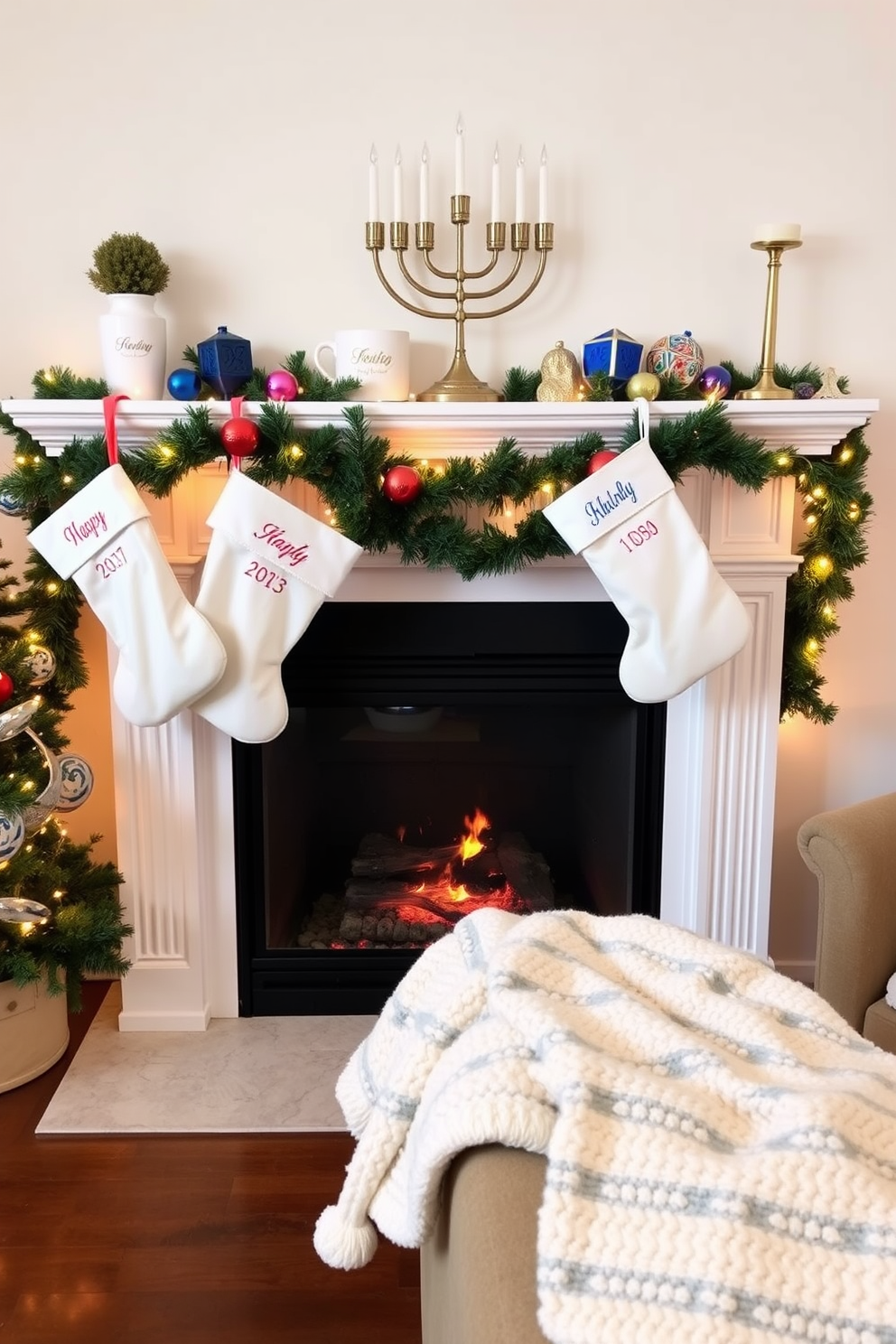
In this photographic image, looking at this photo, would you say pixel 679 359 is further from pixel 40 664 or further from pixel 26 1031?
pixel 26 1031

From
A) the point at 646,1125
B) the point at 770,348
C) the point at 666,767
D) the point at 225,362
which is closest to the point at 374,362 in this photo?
the point at 225,362

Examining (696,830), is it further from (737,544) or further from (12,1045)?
(12,1045)

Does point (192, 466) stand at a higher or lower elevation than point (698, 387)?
lower

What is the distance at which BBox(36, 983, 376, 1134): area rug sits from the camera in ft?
6.45

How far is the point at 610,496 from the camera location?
1919 mm

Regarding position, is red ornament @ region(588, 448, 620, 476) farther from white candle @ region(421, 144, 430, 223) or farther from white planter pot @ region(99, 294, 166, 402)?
white planter pot @ region(99, 294, 166, 402)

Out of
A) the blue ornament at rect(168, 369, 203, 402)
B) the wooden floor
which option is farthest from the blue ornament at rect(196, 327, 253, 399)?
the wooden floor

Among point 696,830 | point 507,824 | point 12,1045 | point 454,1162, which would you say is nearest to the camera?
point 454,1162

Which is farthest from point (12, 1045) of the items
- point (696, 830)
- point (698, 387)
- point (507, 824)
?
point (698, 387)

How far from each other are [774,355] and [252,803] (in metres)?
1.34

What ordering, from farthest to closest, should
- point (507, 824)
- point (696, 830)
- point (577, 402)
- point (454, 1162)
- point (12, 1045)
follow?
point (507, 824), point (696, 830), point (12, 1045), point (577, 402), point (454, 1162)

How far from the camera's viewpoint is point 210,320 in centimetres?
214

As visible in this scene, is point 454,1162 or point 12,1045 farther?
point 12,1045

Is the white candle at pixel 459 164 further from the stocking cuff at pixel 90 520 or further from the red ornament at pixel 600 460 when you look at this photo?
the stocking cuff at pixel 90 520
